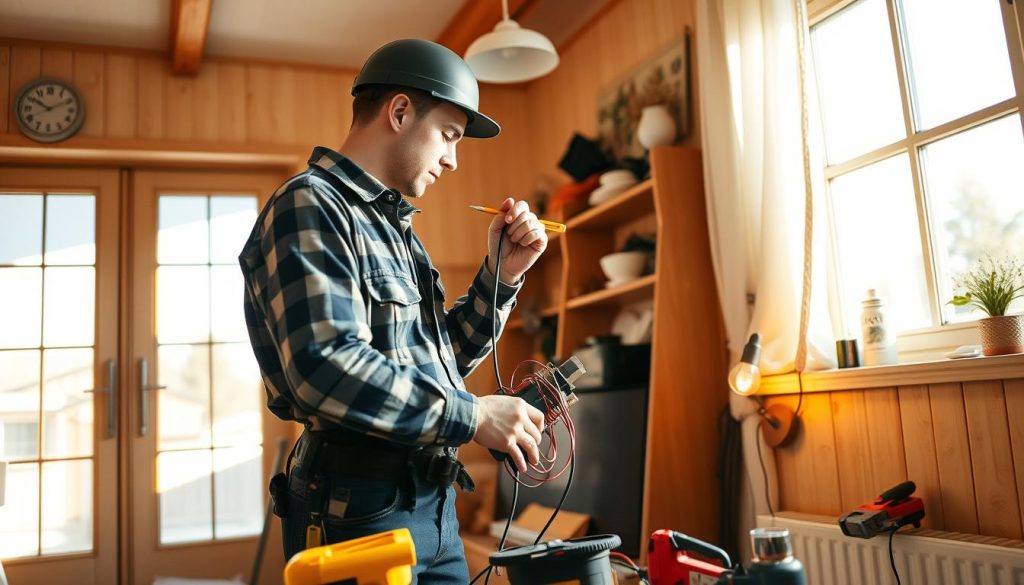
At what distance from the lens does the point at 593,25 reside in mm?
3633

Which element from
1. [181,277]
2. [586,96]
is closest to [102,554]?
[181,277]

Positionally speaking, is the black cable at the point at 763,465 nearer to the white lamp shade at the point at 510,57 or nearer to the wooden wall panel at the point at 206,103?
the white lamp shade at the point at 510,57

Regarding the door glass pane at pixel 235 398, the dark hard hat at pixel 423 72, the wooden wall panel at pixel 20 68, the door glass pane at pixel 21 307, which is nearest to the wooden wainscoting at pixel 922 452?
the dark hard hat at pixel 423 72

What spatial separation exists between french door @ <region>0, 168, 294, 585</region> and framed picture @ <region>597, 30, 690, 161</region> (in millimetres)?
1904

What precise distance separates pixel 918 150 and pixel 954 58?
0.79 ft

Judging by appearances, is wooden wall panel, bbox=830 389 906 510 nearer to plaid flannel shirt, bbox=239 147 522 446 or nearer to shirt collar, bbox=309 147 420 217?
plaid flannel shirt, bbox=239 147 522 446

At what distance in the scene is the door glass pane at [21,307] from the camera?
3.64 meters

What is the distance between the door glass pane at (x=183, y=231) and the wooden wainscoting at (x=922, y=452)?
Answer: 2814 millimetres

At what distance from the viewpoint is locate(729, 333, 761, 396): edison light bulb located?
7.11ft

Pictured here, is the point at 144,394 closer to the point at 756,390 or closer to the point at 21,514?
the point at 21,514

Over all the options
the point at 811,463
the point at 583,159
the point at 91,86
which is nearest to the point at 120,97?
the point at 91,86

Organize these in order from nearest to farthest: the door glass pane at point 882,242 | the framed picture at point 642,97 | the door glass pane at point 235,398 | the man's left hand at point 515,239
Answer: the man's left hand at point 515,239 → the door glass pane at point 882,242 → the framed picture at point 642,97 → the door glass pane at point 235,398

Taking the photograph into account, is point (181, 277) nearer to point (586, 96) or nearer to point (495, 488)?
point (495, 488)

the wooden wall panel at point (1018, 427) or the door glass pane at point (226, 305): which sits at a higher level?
the door glass pane at point (226, 305)
